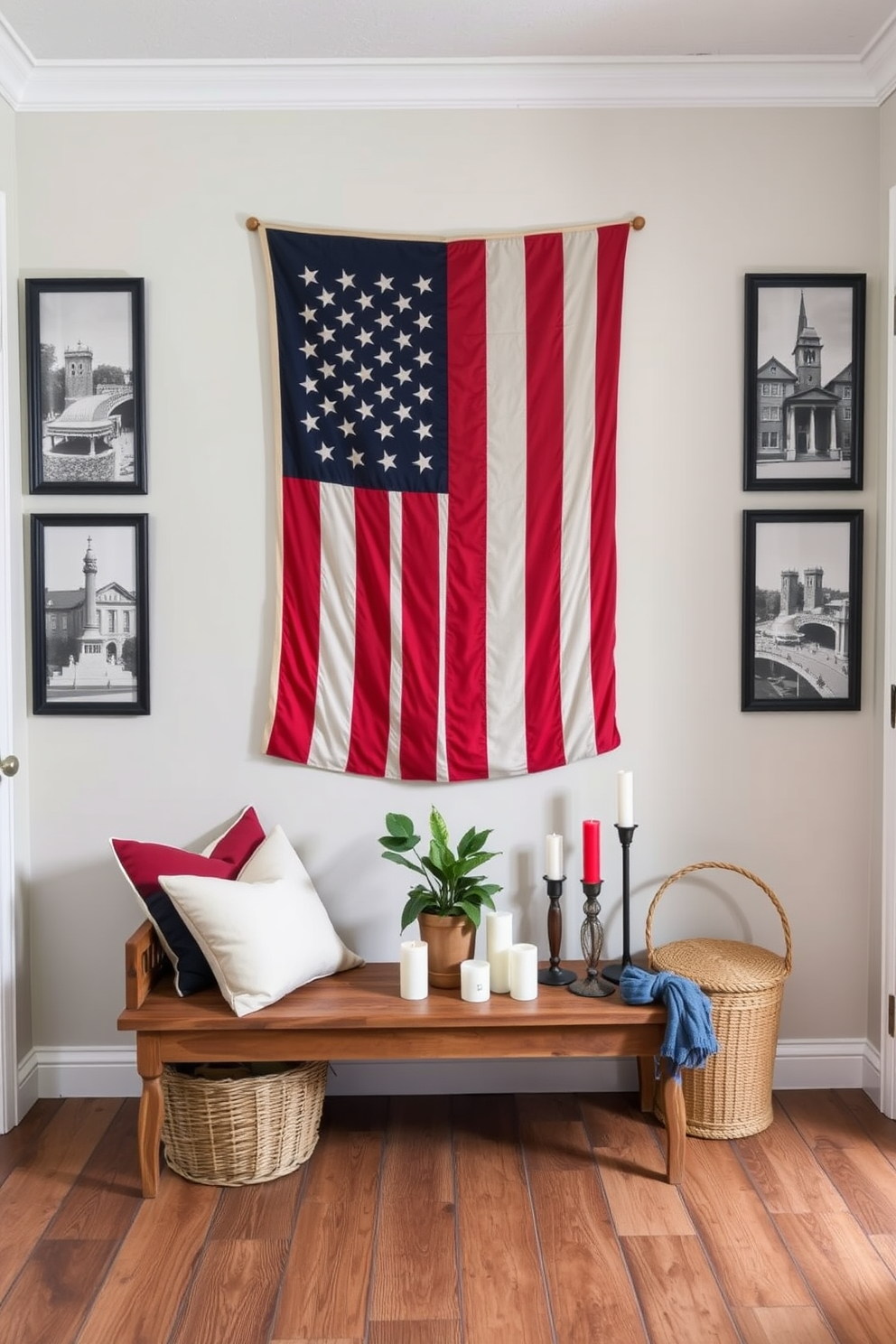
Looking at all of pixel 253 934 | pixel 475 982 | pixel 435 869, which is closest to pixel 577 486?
pixel 435 869

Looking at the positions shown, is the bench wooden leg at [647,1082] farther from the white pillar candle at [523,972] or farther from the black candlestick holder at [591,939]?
the white pillar candle at [523,972]

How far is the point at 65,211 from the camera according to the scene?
2.77 metres

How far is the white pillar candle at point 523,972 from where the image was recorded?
98.7 inches

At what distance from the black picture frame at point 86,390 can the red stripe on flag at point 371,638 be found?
24.0 inches

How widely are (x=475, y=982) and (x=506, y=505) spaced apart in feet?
4.00

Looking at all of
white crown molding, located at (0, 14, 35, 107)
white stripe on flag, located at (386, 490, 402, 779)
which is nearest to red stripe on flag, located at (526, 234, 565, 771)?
white stripe on flag, located at (386, 490, 402, 779)

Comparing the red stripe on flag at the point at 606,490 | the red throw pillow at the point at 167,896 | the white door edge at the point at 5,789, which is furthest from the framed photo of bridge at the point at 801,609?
the white door edge at the point at 5,789

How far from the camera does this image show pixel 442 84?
274 cm

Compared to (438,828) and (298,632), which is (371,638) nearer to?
(298,632)

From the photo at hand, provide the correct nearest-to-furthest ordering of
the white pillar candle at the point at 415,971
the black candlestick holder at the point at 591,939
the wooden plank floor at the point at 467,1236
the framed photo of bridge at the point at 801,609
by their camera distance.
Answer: the wooden plank floor at the point at 467,1236
the white pillar candle at the point at 415,971
the black candlestick holder at the point at 591,939
the framed photo of bridge at the point at 801,609

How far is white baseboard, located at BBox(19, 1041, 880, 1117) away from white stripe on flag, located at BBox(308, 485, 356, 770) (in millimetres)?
870

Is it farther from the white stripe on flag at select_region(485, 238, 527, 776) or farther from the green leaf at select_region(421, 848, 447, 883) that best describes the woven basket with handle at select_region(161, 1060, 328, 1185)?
the white stripe on flag at select_region(485, 238, 527, 776)

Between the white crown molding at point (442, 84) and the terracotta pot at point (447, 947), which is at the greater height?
the white crown molding at point (442, 84)

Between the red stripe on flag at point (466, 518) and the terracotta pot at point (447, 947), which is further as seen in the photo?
the red stripe on flag at point (466, 518)
